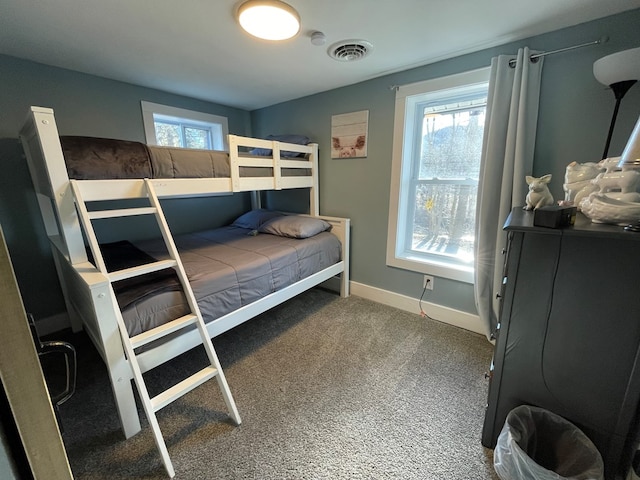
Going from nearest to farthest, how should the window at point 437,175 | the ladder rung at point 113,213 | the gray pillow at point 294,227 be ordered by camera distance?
the ladder rung at point 113,213 → the window at point 437,175 → the gray pillow at point 294,227

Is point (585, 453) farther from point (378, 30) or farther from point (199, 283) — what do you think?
point (378, 30)

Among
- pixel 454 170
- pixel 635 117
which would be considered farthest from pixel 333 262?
pixel 635 117

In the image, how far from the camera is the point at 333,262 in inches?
105

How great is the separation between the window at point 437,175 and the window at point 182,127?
6.92 ft

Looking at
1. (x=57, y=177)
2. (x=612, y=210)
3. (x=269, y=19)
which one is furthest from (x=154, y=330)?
(x=612, y=210)

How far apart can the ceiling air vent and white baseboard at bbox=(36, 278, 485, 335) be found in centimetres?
204

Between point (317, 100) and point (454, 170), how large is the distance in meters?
1.57

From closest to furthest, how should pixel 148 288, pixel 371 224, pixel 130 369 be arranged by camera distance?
1. pixel 130 369
2. pixel 148 288
3. pixel 371 224

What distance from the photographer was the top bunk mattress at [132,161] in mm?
1369

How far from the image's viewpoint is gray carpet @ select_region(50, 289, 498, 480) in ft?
3.86

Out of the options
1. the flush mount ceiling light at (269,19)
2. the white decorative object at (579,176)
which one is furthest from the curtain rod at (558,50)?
the flush mount ceiling light at (269,19)

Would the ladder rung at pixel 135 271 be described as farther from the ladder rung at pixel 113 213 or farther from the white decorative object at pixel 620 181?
the white decorative object at pixel 620 181

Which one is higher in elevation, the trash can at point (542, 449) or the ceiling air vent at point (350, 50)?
the ceiling air vent at point (350, 50)

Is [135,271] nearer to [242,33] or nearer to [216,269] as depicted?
[216,269]
